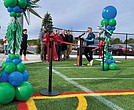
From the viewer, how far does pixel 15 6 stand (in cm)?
491

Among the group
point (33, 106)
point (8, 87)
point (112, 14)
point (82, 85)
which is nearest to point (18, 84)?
point (8, 87)

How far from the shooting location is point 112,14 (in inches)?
435

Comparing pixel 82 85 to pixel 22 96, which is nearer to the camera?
pixel 22 96

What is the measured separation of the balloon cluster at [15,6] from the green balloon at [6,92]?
1.38 meters

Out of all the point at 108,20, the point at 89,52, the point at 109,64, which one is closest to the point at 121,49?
the point at 89,52

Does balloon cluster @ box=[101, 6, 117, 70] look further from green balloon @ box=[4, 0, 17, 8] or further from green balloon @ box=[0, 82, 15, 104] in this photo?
green balloon @ box=[0, 82, 15, 104]

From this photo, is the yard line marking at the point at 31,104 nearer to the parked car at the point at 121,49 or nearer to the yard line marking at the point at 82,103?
the yard line marking at the point at 82,103

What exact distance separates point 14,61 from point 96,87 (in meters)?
2.51

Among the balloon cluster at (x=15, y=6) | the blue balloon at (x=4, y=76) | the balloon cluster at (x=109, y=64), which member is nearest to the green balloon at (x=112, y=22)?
the balloon cluster at (x=109, y=64)

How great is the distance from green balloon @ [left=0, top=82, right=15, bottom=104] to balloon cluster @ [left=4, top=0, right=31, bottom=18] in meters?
1.38

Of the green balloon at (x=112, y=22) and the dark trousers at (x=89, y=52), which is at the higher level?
the green balloon at (x=112, y=22)

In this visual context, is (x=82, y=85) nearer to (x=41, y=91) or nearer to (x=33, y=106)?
(x=41, y=91)

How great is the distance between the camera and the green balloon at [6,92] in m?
4.49

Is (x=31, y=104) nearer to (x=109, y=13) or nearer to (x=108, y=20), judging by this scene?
(x=108, y=20)
